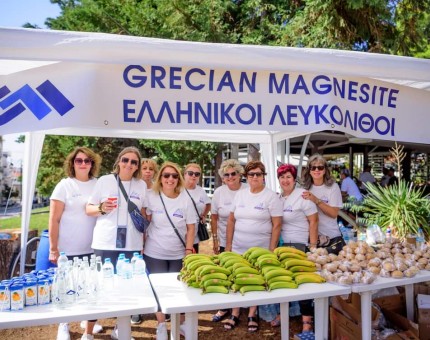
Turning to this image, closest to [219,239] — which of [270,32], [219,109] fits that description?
[219,109]

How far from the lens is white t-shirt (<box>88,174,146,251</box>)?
3.34 metres

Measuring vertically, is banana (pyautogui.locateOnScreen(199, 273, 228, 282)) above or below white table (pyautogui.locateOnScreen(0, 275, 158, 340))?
above

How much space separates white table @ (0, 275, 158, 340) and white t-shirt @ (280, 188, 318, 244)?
164 centimetres

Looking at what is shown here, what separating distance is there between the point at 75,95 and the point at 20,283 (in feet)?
3.89

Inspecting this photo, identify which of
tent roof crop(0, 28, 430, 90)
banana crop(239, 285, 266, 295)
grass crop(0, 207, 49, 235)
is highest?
tent roof crop(0, 28, 430, 90)

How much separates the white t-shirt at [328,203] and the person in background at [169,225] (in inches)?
53.2

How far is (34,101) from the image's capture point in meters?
2.24

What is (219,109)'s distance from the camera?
258 cm

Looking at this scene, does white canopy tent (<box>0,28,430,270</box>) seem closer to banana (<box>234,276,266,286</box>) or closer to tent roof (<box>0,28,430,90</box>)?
tent roof (<box>0,28,430,90</box>)

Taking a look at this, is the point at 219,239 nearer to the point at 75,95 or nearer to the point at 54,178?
the point at 75,95

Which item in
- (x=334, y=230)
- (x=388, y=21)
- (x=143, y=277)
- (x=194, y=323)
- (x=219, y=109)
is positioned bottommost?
(x=194, y=323)

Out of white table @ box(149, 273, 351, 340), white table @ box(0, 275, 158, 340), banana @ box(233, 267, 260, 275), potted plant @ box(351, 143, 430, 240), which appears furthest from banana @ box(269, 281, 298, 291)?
potted plant @ box(351, 143, 430, 240)

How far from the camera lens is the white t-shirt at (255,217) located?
145 inches

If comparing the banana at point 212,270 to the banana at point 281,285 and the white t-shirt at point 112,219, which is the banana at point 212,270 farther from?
the white t-shirt at point 112,219
